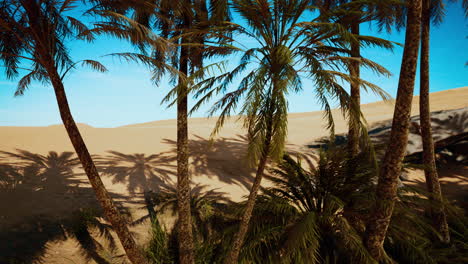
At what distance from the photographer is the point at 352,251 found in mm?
6055

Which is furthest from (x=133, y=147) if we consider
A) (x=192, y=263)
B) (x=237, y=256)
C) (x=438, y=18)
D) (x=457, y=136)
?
(x=457, y=136)

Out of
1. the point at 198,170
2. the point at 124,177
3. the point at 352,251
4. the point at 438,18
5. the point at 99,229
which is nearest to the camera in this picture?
the point at 352,251

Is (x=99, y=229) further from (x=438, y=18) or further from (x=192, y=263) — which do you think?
(x=438, y=18)

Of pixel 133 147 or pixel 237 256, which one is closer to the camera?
pixel 237 256

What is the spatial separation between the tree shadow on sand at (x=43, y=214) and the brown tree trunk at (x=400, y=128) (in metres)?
6.34

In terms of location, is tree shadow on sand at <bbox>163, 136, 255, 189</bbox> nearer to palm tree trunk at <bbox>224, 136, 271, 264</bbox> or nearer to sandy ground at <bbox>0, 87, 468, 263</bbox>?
sandy ground at <bbox>0, 87, 468, 263</bbox>

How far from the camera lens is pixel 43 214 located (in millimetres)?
6930

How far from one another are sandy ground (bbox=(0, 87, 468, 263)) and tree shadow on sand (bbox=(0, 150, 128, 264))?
0.02 metres

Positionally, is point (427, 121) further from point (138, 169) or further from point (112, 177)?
point (112, 177)

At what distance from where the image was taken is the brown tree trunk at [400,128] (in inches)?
197

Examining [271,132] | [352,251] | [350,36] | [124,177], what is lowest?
[352,251]

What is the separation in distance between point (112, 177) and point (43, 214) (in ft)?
9.42

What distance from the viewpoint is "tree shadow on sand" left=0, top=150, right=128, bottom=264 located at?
235 inches

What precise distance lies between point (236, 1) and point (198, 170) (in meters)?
7.78
